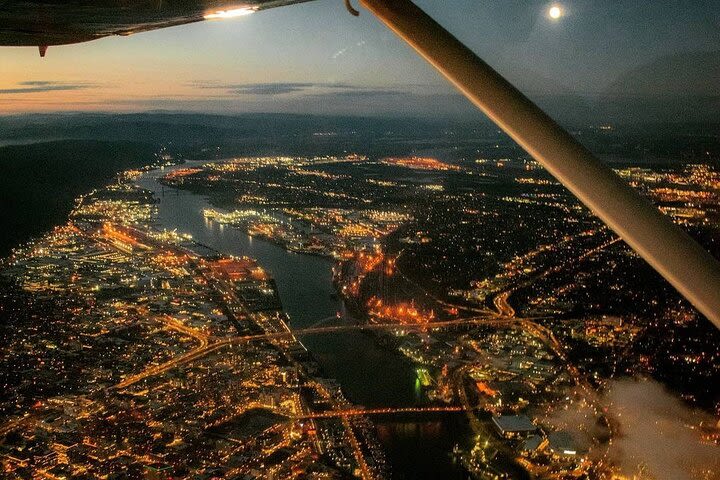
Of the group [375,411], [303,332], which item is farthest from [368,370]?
[303,332]

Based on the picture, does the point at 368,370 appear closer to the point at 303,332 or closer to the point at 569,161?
the point at 303,332

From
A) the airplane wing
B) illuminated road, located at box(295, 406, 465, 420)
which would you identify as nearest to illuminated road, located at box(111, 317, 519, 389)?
illuminated road, located at box(295, 406, 465, 420)

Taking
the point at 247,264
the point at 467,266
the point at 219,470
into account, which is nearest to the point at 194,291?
the point at 247,264

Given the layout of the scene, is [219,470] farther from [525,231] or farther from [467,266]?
[525,231]

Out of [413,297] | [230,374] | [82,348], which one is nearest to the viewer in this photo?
[230,374]

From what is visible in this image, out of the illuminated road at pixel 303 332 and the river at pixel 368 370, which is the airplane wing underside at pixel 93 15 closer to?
the river at pixel 368 370

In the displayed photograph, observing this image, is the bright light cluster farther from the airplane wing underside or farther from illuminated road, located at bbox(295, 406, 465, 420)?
illuminated road, located at bbox(295, 406, 465, 420)
